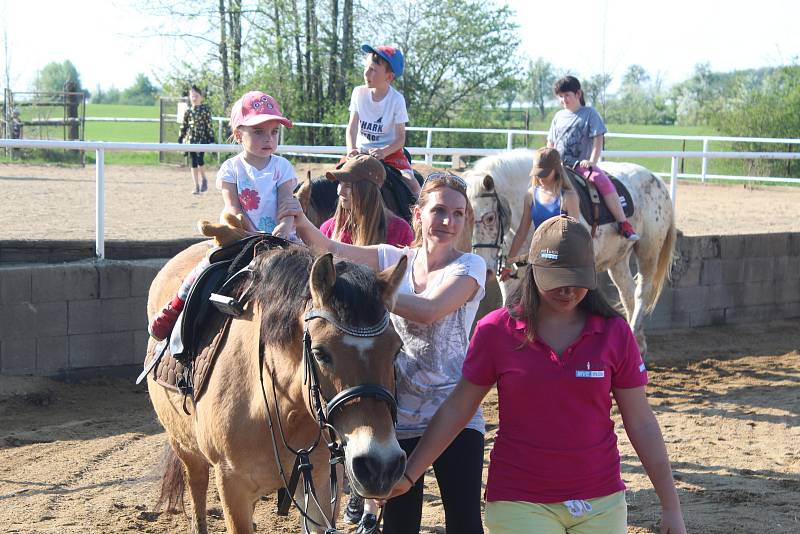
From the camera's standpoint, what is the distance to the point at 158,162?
910 inches

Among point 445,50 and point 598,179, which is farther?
point 445,50

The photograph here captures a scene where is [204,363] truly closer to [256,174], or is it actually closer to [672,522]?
[256,174]

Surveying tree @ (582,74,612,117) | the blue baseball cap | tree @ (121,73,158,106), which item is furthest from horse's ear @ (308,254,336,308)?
tree @ (121,73,158,106)

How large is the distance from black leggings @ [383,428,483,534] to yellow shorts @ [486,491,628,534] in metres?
0.32

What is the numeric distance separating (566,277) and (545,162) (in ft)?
15.6

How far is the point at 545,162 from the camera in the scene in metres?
7.46

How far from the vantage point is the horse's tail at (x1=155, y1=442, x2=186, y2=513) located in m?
4.86

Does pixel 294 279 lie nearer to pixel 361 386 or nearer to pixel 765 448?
pixel 361 386

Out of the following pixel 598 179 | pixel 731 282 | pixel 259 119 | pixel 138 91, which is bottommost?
pixel 731 282

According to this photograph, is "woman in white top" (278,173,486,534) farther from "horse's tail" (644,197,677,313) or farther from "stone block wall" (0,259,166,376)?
"horse's tail" (644,197,677,313)

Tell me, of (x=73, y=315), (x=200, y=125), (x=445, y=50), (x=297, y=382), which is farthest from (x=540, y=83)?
(x=297, y=382)

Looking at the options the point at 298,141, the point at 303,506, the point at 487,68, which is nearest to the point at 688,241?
the point at 303,506

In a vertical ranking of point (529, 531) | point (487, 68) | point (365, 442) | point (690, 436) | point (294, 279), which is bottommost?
point (690, 436)

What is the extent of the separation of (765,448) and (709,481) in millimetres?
976
